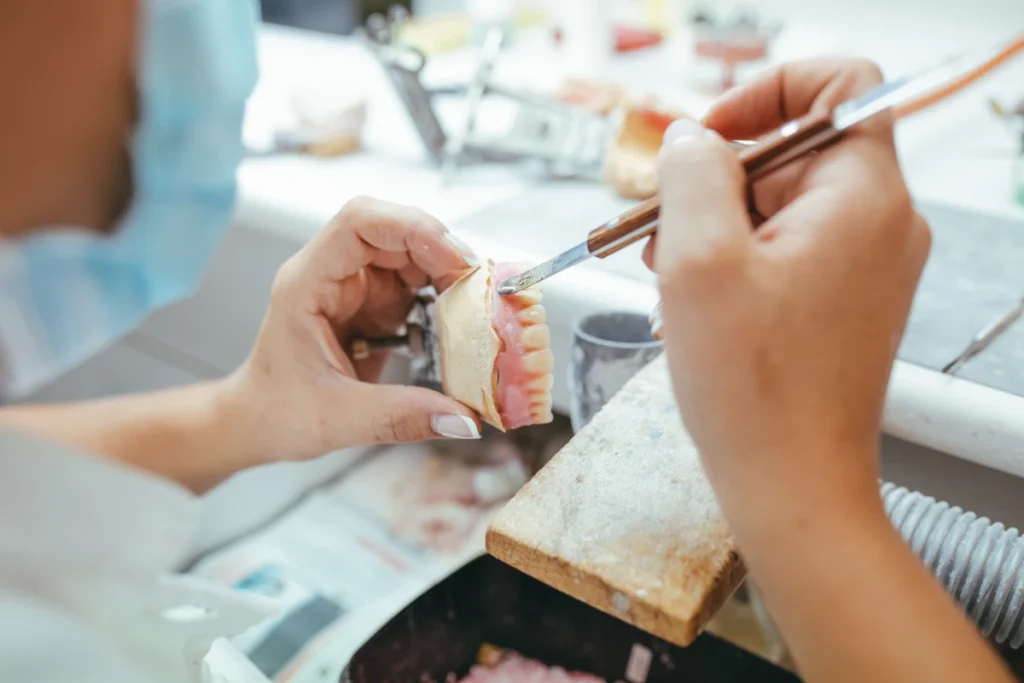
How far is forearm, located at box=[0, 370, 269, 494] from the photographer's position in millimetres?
677

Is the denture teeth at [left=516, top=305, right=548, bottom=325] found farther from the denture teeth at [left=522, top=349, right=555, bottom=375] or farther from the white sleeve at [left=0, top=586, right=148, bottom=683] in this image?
the white sleeve at [left=0, top=586, right=148, bottom=683]

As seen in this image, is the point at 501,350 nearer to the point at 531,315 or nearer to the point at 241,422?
the point at 531,315

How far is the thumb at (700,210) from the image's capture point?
0.36 meters

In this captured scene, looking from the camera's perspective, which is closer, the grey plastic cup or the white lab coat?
the white lab coat

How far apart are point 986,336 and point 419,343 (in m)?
0.47

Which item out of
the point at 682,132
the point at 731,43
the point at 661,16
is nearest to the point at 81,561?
the point at 682,132

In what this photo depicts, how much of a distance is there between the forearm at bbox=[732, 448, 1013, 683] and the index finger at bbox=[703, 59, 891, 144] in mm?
227

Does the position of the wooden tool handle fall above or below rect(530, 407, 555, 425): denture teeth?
above

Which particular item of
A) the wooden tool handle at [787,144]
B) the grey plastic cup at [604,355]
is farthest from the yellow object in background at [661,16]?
the wooden tool handle at [787,144]

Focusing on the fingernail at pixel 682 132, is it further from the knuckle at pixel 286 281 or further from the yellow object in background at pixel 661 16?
the yellow object in background at pixel 661 16

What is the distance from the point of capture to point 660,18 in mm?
1471

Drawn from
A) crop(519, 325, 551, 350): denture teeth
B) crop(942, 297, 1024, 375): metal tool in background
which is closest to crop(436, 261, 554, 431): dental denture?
crop(519, 325, 551, 350): denture teeth

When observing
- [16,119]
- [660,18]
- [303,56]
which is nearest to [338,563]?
[16,119]

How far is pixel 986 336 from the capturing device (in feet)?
2.19
